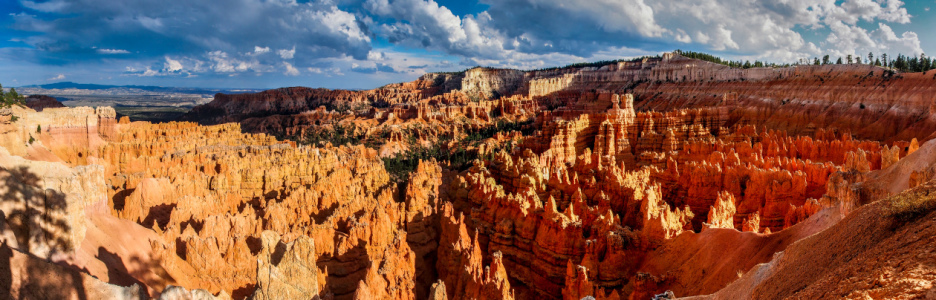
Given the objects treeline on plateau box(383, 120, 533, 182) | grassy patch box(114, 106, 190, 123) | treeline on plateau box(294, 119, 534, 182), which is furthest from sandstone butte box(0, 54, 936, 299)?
grassy patch box(114, 106, 190, 123)

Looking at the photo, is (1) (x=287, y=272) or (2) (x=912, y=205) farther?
(1) (x=287, y=272)

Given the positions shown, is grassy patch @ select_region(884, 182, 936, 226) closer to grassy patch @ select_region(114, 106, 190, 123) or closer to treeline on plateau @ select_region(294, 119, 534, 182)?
treeline on plateau @ select_region(294, 119, 534, 182)

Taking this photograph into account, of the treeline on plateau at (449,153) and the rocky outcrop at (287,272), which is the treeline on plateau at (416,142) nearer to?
the treeline on plateau at (449,153)

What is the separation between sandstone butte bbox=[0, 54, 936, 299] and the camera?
23.2 feet

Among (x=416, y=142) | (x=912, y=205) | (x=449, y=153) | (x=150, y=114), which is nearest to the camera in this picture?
(x=912, y=205)

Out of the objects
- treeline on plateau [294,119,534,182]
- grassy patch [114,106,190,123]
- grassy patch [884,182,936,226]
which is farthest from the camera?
grassy patch [114,106,190,123]

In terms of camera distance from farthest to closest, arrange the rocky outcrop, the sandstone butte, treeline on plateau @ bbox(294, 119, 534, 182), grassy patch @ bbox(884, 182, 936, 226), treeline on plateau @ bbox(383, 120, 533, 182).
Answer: treeline on plateau @ bbox(294, 119, 534, 182) < treeline on plateau @ bbox(383, 120, 533, 182) < the rocky outcrop < the sandstone butte < grassy patch @ bbox(884, 182, 936, 226)

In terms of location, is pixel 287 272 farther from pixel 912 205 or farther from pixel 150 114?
pixel 150 114

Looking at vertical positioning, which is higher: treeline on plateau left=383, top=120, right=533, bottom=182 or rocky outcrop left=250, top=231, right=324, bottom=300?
rocky outcrop left=250, top=231, right=324, bottom=300

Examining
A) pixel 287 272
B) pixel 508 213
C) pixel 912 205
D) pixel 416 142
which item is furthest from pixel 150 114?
pixel 912 205

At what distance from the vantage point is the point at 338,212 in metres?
22.3

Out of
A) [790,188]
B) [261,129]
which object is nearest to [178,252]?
[790,188]

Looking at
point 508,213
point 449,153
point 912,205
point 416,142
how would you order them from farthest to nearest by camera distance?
1. point 416,142
2. point 449,153
3. point 508,213
4. point 912,205

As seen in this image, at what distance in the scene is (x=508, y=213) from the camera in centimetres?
2206
